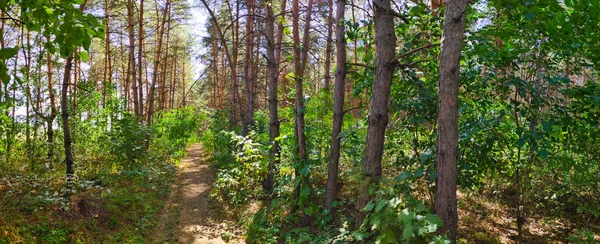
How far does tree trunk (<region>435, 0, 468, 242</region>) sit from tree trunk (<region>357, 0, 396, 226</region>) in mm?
1029

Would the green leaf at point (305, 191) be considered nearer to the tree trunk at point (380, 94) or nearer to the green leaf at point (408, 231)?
the tree trunk at point (380, 94)

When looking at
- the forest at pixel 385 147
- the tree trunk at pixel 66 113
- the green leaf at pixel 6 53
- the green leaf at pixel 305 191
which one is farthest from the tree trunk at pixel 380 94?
the tree trunk at pixel 66 113

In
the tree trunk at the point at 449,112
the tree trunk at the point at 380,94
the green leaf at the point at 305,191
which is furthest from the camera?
the green leaf at the point at 305,191

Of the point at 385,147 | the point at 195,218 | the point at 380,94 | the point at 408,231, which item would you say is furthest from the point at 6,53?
the point at 195,218

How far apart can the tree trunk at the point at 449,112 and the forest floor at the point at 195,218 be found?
4.03 metres

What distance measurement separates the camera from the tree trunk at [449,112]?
304 cm

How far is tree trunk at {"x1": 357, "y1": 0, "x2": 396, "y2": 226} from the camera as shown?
13.5 ft

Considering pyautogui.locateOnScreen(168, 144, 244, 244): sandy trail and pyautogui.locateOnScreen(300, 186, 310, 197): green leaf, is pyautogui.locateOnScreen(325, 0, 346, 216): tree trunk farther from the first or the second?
pyautogui.locateOnScreen(168, 144, 244, 244): sandy trail

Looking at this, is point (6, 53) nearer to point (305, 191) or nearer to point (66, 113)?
point (305, 191)

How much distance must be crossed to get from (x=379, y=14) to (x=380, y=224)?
8.20ft

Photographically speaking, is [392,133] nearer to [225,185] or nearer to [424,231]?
[424,231]

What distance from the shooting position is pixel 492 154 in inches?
190

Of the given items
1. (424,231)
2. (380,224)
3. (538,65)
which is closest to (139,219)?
(380,224)

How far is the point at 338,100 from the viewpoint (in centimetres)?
554
